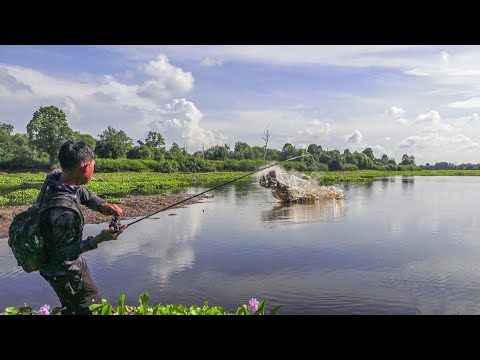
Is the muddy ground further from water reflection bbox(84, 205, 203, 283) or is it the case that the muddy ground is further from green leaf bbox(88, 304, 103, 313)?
green leaf bbox(88, 304, 103, 313)

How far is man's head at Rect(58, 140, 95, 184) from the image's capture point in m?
3.16

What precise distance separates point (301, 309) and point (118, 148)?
808 cm

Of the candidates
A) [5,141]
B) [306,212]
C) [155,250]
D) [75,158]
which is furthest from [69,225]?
[5,141]

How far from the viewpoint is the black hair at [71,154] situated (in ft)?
10.3

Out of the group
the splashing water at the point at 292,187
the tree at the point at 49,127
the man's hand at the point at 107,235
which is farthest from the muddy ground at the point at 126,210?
the man's hand at the point at 107,235

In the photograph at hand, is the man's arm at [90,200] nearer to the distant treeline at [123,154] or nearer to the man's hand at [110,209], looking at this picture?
the man's hand at [110,209]

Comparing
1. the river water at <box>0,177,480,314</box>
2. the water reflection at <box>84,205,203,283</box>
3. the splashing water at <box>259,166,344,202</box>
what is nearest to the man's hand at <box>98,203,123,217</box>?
the river water at <box>0,177,480,314</box>

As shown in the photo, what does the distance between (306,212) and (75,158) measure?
14067 millimetres

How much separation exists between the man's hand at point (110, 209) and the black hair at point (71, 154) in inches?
14.0

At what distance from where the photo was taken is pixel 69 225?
3076 mm
